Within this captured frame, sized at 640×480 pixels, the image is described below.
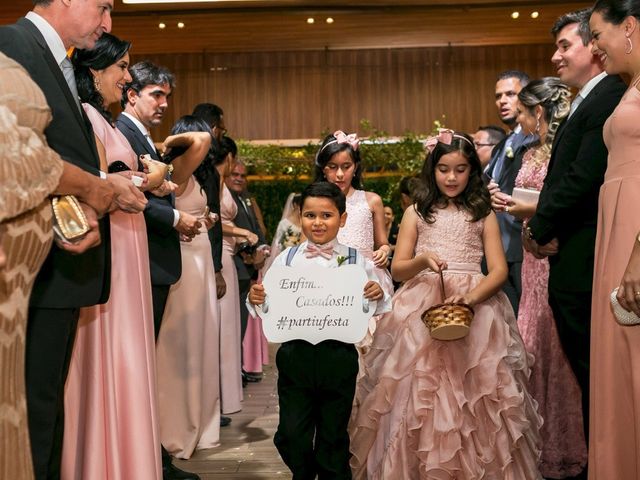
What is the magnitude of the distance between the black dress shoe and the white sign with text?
98cm

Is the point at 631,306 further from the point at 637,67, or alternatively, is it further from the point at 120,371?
the point at 120,371

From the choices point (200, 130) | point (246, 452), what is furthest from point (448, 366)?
point (200, 130)

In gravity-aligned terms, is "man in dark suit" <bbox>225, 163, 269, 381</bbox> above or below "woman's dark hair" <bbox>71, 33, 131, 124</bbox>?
below

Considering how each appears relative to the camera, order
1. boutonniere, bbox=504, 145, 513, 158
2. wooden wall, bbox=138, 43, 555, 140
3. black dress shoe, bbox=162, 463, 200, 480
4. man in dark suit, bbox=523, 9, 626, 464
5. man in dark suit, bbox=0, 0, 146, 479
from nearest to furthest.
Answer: man in dark suit, bbox=0, 0, 146, 479, man in dark suit, bbox=523, 9, 626, 464, black dress shoe, bbox=162, 463, 200, 480, boutonniere, bbox=504, 145, 513, 158, wooden wall, bbox=138, 43, 555, 140

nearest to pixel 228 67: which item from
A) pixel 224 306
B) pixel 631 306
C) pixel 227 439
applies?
pixel 224 306

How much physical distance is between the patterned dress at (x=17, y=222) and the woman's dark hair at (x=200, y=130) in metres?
2.96

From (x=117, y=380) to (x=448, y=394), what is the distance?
4.57 feet

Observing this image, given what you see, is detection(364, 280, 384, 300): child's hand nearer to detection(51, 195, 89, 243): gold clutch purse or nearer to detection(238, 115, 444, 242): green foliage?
detection(51, 195, 89, 243): gold clutch purse

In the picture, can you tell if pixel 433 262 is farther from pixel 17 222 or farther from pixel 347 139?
pixel 17 222

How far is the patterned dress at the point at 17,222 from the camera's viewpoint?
5.49 ft

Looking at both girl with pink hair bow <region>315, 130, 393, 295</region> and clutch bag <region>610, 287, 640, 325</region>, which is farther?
girl with pink hair bow <region>315, 130, 393, 295</region>

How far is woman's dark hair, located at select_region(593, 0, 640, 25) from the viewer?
3027 mm

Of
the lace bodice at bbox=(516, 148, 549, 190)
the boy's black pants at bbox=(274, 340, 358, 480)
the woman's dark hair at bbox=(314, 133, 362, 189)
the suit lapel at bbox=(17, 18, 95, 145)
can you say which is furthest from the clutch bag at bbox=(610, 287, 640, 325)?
the woman's dark hair at bbox=(314, 133, 362, 189)

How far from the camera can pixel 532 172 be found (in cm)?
466
